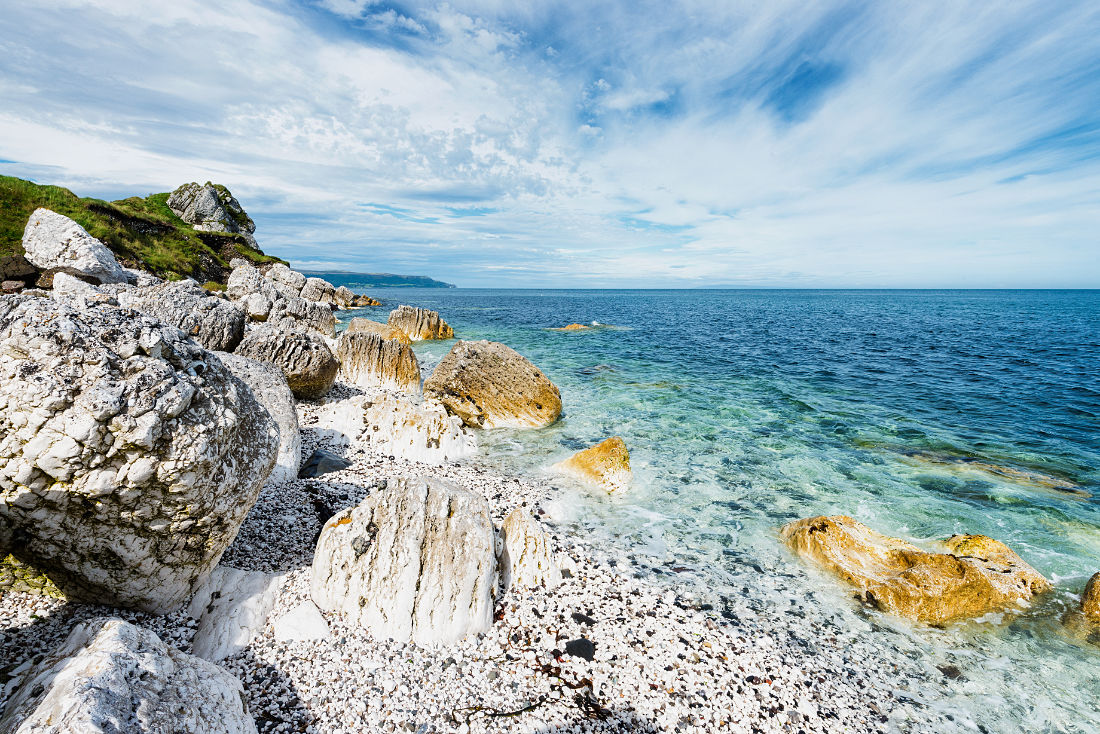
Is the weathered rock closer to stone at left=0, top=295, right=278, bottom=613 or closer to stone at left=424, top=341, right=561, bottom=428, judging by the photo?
stone at left=424, top=341, right=561, bottom=428

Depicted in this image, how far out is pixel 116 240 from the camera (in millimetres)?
33531

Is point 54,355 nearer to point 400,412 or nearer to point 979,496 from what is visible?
point 400,412

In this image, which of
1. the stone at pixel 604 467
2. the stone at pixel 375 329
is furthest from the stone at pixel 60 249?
the stone at pixel 604 467

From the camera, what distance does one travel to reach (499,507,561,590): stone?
725 cm

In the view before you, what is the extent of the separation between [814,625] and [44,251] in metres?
30.4

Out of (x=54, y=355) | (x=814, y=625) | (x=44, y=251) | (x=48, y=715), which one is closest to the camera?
(x=48, y=715)

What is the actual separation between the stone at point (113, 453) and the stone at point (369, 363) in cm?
1352

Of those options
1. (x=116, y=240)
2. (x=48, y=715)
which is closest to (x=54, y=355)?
(x=48, y=715)

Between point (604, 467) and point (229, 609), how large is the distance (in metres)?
8.12

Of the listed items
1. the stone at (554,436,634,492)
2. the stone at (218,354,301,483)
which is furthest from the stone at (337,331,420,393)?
the stone at (554,436,634,492)

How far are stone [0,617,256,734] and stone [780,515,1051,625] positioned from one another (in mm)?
9233

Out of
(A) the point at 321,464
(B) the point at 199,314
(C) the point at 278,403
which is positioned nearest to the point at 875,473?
(A) the point at 321,464

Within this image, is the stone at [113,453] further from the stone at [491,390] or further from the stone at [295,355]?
the stone at [491,390]

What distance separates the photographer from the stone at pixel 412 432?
41.0ft
